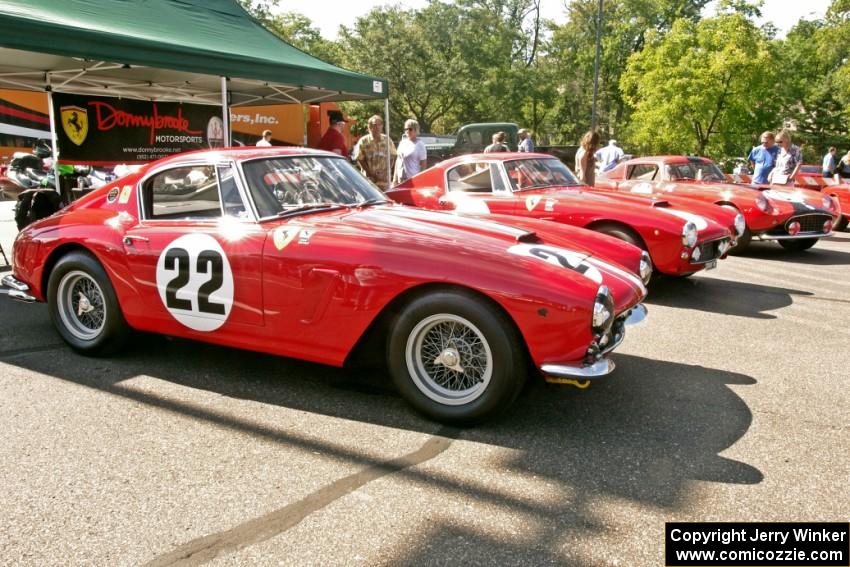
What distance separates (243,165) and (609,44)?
39.6 m

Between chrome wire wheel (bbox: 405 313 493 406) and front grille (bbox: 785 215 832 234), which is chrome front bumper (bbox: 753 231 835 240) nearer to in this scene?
front grille (bbox: 785 215 832 234)

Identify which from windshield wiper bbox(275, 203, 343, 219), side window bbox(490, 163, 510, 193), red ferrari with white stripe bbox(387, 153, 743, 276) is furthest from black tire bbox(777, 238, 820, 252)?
windshield wiper bbox(275, 203, 343, 219)

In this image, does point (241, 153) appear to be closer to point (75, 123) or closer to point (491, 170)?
point (491, 170)

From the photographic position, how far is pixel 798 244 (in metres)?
9.23

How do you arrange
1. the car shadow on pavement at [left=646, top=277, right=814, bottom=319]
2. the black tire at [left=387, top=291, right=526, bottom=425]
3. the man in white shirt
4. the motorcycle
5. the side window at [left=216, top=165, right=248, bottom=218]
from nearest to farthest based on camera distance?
the black tire at [left=387, top=291, right=526, bottom=425], the side window at [left=216, top=165, right=248, bottom=218], the car shadow on pavement at [left=646, top=277, right=814, bottom=319], the man in white shirt, the motorcycle

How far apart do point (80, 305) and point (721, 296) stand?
554 cm

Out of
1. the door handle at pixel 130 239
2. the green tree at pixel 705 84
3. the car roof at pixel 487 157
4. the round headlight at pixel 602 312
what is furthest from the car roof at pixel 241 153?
the green tree at pixel 705 84

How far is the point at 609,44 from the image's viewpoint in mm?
39000

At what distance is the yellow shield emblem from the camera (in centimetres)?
780

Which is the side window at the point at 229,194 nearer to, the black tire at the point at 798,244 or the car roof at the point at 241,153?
the car roof at the point at 241,153

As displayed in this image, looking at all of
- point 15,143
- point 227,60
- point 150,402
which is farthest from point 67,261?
point 15,143

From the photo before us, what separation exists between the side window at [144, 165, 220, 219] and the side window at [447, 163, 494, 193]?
3.23 metres

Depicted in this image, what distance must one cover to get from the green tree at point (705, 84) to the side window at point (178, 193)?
23.2 metres

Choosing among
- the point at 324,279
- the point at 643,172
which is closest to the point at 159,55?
the point at 324,279
